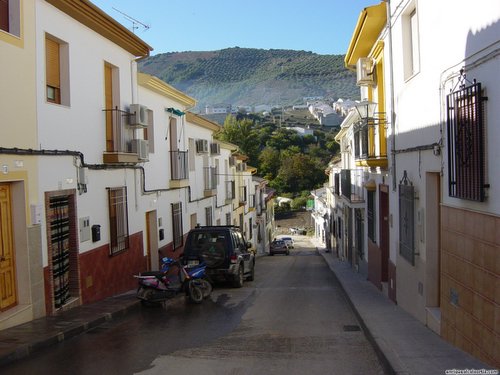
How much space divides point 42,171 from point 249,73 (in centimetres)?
15100

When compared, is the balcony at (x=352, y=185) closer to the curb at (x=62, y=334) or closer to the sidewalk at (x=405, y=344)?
the sidewalk at (x=405, y=344)

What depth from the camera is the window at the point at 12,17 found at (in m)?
8.29

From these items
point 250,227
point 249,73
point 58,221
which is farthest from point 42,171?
point 249,73

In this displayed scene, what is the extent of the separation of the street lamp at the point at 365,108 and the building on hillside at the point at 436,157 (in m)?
0.02

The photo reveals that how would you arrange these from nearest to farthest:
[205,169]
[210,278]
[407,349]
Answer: [407,349] → [210,278] → [205,169]

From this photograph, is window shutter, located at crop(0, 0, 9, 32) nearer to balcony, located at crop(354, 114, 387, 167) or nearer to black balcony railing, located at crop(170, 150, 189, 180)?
balcony, located at crop(354, 114, 387, 167)

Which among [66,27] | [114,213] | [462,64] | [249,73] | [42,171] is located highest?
[249,73]

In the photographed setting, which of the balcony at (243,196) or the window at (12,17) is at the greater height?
the window at (12,17)

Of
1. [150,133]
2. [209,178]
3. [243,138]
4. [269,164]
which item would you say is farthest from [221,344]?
[243,138]

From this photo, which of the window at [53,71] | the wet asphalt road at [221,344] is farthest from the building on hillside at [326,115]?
the window at [53,71]

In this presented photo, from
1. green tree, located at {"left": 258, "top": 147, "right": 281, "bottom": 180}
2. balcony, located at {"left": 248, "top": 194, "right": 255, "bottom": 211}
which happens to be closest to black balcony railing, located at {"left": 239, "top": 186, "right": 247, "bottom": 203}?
balcony, located at {"left": 248, "top": 194, "right": 255, "bottom": 211}

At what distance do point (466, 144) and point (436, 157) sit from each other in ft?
Answer: 4.92

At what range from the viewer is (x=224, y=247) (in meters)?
14.4

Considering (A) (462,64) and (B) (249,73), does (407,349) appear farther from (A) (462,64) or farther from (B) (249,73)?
(B) (249,73)
